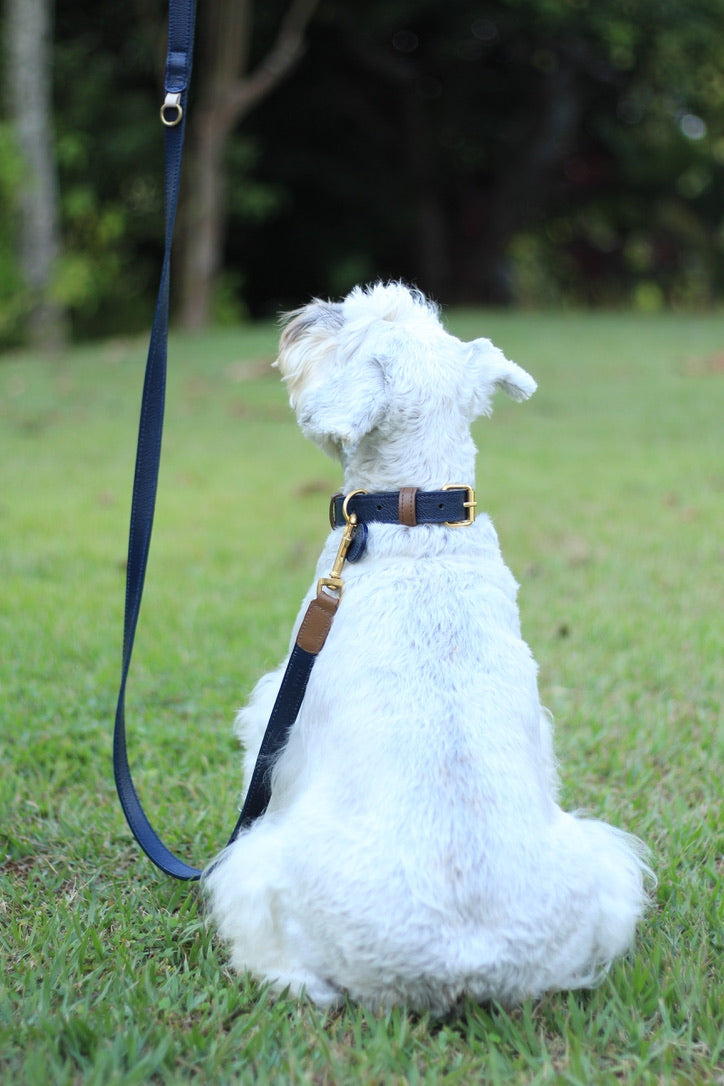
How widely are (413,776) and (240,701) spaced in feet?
A: 7.28

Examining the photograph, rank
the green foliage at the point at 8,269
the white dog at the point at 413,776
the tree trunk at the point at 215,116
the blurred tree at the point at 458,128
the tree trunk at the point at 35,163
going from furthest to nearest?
the blurred tree at the point at 458,128, the tree trunk at the point at 215,116, the green foliage at the point at 8,269, the tree trunk at the point at 35,163, the white dog at the point at 413,776

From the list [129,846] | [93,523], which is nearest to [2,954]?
[129,846]

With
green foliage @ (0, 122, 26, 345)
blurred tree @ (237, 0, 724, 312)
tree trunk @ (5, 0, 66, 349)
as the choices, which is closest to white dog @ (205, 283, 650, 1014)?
tree trunk @ (5, 0, 66, 349)

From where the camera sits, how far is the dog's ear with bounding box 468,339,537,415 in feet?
9.04

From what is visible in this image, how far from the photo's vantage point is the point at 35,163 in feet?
46.7

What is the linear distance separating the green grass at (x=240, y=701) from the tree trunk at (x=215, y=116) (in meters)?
7.56

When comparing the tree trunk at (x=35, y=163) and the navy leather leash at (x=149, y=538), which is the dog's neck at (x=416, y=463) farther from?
the tree trunk at (x=35, y=163)

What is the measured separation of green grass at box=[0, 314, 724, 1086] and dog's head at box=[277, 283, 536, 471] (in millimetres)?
1406

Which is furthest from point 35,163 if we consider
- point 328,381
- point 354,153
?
point 328,381

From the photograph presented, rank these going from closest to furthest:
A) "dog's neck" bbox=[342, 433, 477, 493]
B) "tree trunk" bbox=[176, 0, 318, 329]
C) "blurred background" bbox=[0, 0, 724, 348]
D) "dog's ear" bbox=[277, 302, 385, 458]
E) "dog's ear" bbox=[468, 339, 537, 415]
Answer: "dog's ear" bbox=[277, 302, 385, 458] → "dog's neck" bbox=[342, 433, 477, 493] → "dog's ear" bbox=[468, 339, 537, 415] → "tree trunk" bbox=[176, 0, 318, 329] → "blurred background" bbox=[0, 0, 724, 348]

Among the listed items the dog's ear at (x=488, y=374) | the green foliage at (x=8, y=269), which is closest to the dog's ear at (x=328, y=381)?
the dog's ear at (x=488, y=374)

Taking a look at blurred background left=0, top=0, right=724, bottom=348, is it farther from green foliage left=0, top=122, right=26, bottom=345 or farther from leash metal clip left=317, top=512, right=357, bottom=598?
leash metal clip left=317, top=512, right=357, bottom=598

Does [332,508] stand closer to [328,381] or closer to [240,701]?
[328,381]

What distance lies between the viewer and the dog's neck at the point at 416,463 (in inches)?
103
